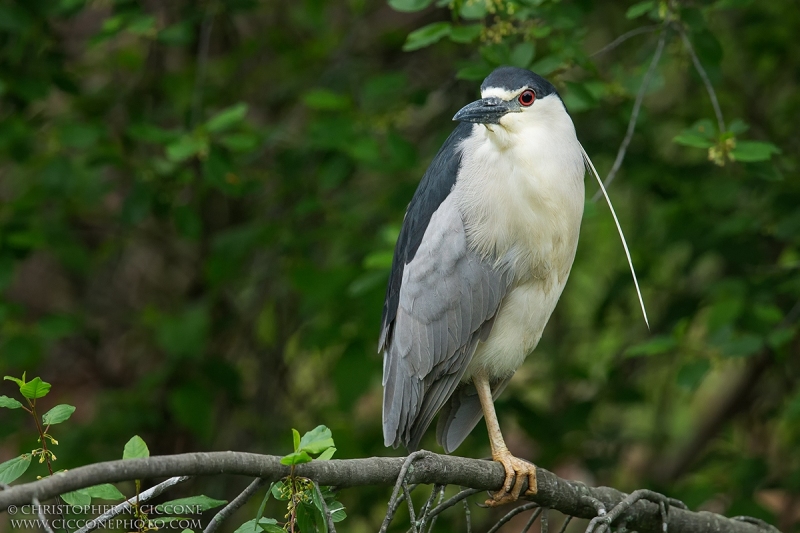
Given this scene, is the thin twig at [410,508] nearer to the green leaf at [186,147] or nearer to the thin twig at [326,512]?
the thin twig at [326,512]

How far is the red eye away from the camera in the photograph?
2.53 meters

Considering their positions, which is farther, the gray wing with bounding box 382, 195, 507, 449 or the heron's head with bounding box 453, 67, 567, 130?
the gray wing with bounding box 382, 195, 507, 449

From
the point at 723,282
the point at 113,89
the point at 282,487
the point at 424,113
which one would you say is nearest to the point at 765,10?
the point at 723,282

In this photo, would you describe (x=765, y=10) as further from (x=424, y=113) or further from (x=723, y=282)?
(x=424, y=113)

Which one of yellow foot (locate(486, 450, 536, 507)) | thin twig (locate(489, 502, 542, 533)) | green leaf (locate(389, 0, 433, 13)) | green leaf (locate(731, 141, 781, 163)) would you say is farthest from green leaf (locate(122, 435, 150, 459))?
green leaf (locate(731, 141, 781, 163))

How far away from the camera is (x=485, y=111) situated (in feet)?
8.11

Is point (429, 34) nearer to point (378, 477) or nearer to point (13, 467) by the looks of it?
point (378, 477)

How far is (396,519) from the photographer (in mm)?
3795

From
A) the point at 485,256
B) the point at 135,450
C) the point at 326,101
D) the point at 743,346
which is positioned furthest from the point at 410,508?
the point at 326,101

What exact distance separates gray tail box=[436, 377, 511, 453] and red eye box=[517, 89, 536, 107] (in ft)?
3.12

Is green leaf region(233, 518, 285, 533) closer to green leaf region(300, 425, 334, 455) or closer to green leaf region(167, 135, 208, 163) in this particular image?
green leaf region(300, 425, 334, 455)

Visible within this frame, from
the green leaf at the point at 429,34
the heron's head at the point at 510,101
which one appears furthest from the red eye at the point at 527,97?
the green leaf at the point at 429,34

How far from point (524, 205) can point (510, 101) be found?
0.30 metres

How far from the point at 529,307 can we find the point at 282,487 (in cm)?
131
